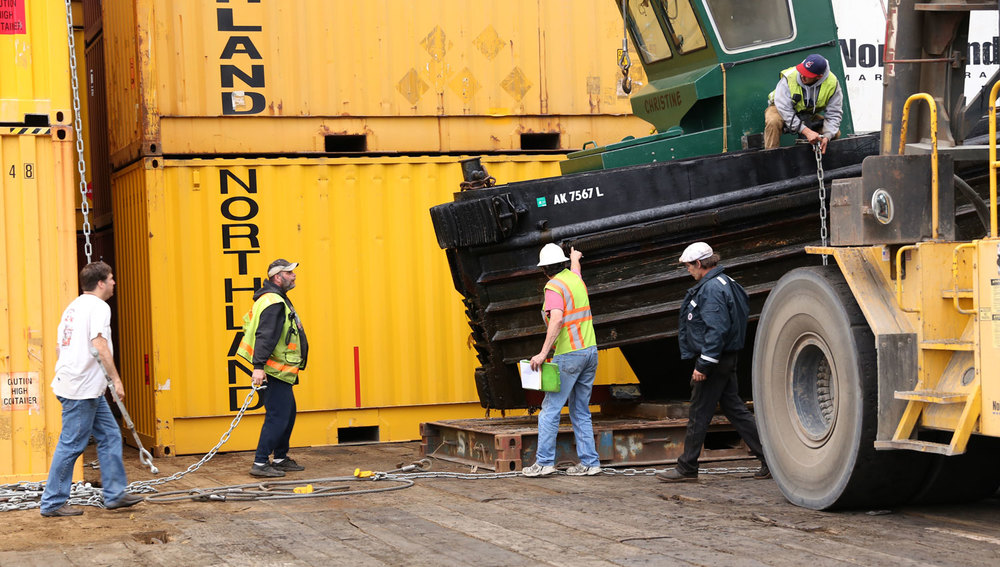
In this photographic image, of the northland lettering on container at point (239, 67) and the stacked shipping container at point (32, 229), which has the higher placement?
the northland lettering on container at point (239, 67)

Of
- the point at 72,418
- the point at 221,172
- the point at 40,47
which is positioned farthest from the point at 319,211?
the point at 72,418

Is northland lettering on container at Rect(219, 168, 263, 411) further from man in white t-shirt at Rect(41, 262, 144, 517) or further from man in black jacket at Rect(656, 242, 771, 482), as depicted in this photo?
man in black jacket at Rect(656, 242, 771, 482)

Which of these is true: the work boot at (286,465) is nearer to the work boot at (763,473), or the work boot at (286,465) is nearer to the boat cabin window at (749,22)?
the work boot at (763,473)

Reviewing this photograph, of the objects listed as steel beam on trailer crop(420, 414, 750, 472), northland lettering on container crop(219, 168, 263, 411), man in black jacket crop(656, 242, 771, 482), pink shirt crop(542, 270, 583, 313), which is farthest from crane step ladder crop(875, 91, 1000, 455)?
northland lettering on container crop(219, 168, 263, 411)

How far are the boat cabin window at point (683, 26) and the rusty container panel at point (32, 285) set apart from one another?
4340 mm

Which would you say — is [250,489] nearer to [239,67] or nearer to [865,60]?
[239,67]

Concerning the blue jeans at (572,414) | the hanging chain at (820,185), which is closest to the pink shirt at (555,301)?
the blue jeans at (572,414)

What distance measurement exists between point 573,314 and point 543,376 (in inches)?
18.5

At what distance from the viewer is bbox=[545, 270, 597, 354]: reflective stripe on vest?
28.9ft

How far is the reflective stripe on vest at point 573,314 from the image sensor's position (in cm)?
880

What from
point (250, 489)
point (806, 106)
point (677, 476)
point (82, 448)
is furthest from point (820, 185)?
point (82, 448)

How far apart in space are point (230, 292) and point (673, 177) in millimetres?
3989

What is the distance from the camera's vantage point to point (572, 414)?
903 centimetres

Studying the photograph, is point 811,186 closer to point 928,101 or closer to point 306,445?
point 928,101
